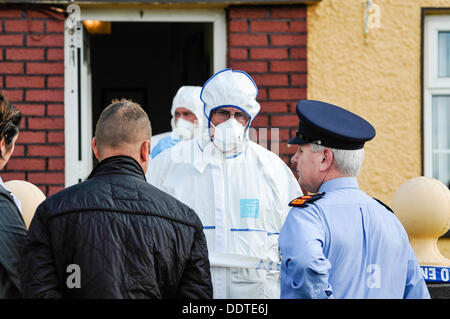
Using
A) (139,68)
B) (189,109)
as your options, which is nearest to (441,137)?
(189,109)

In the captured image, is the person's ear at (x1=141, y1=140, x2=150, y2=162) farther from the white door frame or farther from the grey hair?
the white door frame

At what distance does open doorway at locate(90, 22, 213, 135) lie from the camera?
30.0ft

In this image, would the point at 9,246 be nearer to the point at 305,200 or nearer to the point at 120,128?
the point at 120,128

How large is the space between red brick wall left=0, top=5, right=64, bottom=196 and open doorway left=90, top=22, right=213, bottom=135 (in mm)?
4336

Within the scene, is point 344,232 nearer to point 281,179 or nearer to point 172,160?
point 281,179

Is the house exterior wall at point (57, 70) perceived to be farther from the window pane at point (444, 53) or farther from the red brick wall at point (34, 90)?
the window pane at point (444, 53)

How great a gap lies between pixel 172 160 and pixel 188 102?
1761 millimetres

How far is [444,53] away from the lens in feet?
16.4

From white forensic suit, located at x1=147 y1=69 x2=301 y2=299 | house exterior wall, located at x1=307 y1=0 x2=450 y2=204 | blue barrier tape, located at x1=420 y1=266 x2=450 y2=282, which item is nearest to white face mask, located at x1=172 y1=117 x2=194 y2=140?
house exterior wall, located at x1=307 y1=0 x2=450 y2=204

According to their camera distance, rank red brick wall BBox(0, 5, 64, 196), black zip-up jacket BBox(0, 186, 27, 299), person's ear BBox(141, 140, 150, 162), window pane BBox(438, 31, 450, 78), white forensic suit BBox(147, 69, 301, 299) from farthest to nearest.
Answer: window pane BBox(438, 31, 450, 78) < red brick wall BBox(0, 5, 64, 196) < white forensic suit BBox(147, 69, 301, 299) < person's ear BBox(141, 140, 150, 162) < black zip-up jacket BBox(0, 186, 27, 299)

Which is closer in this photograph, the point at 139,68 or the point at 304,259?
the point at 304,259

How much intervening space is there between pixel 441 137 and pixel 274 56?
1508 millimetres

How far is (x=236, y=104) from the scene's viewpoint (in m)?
3.34

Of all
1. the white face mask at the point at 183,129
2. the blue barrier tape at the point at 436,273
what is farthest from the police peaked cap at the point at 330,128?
the white face mask at the point at 183,129
